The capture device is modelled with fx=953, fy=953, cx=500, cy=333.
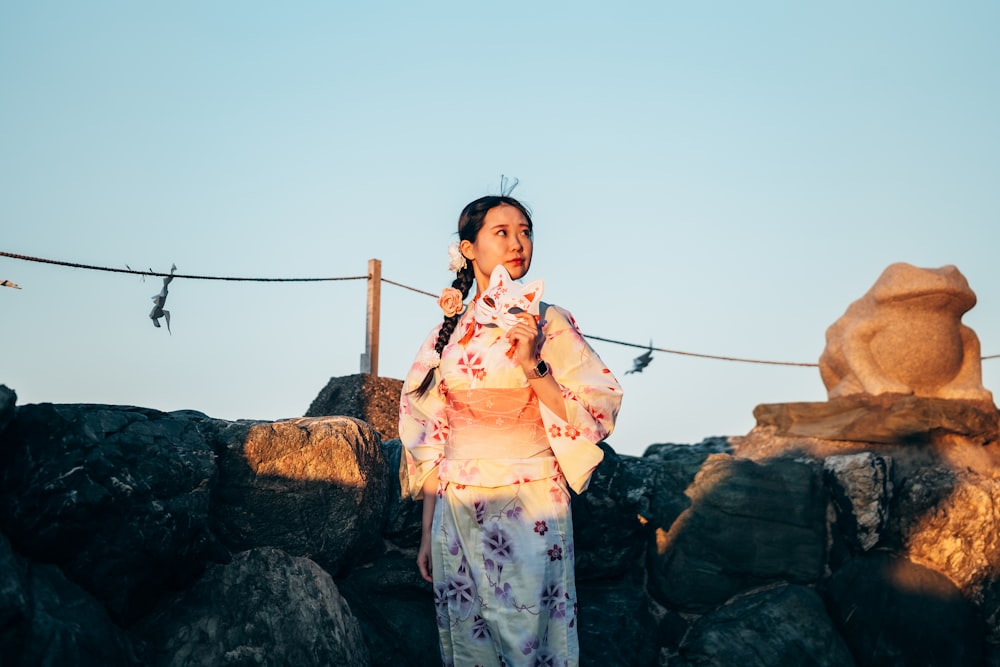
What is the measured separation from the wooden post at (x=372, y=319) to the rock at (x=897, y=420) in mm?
2690

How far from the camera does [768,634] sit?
4.61 m

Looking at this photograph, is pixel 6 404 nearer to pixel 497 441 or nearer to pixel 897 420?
pixel 497 441

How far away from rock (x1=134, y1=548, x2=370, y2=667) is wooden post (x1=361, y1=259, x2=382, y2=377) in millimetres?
2728

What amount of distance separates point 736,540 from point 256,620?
99.0 inches

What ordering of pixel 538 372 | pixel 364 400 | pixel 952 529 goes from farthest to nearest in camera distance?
pixel 364 400 < pixel 952 529 < pixel 538 372

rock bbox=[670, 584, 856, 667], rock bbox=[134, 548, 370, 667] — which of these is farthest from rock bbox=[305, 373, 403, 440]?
rock bbox=[670, 584, 856, 667]

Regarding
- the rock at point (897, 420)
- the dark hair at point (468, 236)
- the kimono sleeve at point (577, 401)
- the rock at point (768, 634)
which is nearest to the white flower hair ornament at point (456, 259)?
the dark hair at point (468, 236)

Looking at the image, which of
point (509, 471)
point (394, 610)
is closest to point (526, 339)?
point (509, 471)

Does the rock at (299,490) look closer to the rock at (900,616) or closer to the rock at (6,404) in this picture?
the rock at (6,404)

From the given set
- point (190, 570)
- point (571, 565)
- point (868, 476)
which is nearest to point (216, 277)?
point (190, 570)

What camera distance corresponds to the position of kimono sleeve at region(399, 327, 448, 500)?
12.7 ft

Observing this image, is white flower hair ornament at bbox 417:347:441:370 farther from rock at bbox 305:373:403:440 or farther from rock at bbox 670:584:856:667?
rock at bbox 670:584:856:667

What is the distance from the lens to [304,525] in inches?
146

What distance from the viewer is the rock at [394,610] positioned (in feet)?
13.0
